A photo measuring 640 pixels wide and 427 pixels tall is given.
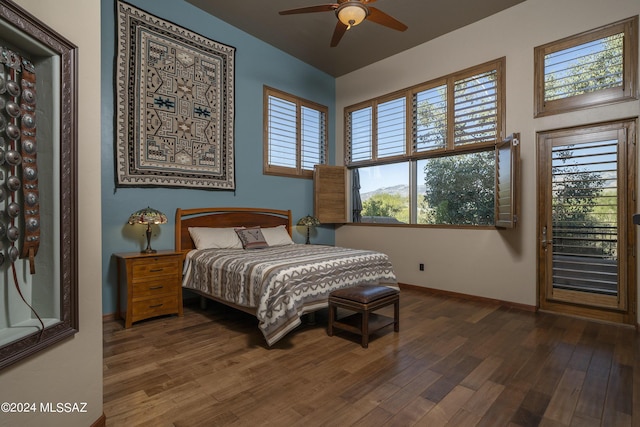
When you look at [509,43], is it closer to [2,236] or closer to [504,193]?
[504,193]

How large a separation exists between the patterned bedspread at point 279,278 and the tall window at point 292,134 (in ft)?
6.02

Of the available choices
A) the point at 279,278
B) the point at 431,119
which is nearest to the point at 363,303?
the point at 279,278

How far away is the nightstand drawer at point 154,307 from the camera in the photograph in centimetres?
317

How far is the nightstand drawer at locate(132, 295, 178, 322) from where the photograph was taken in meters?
3.17

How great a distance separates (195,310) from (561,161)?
4.47 m

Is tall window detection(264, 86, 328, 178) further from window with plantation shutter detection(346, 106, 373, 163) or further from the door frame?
the door frame

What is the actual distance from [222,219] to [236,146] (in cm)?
105

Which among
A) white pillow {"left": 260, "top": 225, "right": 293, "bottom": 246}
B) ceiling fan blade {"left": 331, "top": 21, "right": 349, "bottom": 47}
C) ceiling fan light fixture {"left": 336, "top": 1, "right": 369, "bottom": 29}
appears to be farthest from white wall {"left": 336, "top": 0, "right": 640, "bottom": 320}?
ceiling fan light fixture {"left": 336, "top": 1, "right": 369, "bottom": 29}

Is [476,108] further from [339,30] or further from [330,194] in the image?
[330,194]

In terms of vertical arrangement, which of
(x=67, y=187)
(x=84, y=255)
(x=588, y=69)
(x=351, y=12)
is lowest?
(x=84, y=255)

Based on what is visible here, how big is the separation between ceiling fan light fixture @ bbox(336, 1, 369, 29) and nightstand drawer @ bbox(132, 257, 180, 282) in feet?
9.48

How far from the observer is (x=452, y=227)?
443cm

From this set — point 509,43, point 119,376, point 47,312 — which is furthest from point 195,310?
point 509,43

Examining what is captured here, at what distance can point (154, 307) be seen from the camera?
3.30m
